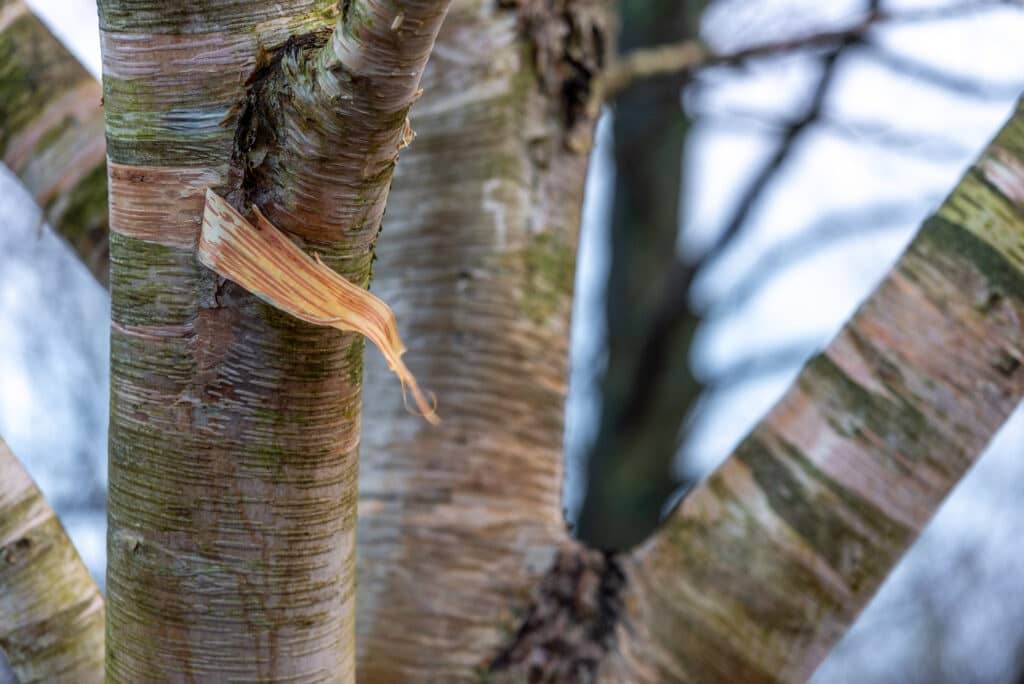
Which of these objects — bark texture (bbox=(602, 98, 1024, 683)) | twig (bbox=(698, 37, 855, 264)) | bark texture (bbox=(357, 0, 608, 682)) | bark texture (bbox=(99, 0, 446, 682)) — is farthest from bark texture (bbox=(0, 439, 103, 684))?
twig (bbox=(698, 37, 855, 264))

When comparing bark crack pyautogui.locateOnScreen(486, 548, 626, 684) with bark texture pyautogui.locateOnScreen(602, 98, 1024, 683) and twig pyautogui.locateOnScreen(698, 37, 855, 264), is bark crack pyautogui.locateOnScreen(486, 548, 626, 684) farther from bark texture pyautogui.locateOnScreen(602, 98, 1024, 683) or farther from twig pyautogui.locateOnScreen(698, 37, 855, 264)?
twig pyautogui.locateOnScreen(698, 37, 855, 264)

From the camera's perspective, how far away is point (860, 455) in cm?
99

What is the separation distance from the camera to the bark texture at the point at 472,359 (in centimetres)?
110

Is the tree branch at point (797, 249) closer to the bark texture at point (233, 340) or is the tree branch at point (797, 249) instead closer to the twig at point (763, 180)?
the twig at point (763, 180)

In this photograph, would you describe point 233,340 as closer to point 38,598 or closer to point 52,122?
point 38,598

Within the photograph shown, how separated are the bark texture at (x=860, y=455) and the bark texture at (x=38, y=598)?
52cm

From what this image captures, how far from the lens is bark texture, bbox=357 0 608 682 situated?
43.2 inches

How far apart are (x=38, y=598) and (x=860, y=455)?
0.77 m

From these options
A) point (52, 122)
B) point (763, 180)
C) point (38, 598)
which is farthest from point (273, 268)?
point (763, 180)

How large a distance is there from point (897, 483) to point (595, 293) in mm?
3439

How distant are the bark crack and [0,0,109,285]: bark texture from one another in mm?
632

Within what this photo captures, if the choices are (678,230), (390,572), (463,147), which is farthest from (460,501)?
(678,230)

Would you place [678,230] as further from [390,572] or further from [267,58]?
[267,58]

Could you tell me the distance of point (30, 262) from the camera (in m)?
3.03
